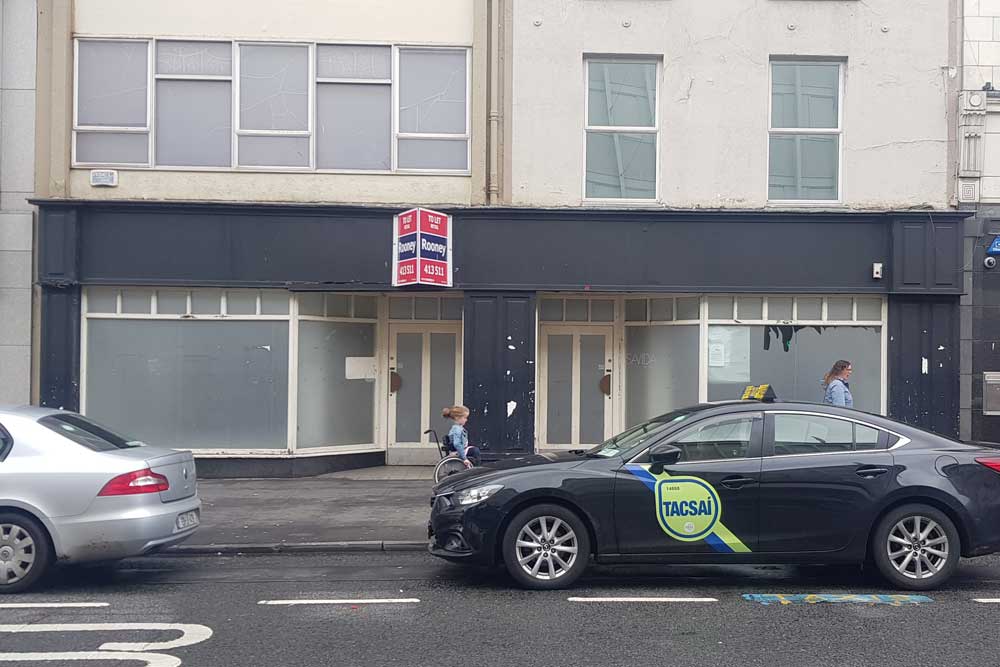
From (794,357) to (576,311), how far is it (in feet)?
10.9

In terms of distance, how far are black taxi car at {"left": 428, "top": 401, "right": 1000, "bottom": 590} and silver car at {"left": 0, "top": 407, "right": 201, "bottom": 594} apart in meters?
2.46

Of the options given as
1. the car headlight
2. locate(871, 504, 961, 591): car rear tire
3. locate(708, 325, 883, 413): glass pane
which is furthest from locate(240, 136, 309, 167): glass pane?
locate(871, 504, 961, 591): car rear tire

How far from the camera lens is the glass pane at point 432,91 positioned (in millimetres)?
13773

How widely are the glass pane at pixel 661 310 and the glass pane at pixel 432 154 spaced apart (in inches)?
138

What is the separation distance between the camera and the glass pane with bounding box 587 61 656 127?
13844 millimetres

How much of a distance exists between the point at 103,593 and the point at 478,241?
736cm

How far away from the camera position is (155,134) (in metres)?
13.5

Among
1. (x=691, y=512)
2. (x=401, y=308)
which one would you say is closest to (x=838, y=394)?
(x=691, y=512)

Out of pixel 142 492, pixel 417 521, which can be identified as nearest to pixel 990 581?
pixel 417 521

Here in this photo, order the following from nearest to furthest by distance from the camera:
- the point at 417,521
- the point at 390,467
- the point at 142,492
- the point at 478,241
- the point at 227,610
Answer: the point at 227,610 < the point at 142,492 < the point at 417,521 < the point at 478,241 < the point at 390,467

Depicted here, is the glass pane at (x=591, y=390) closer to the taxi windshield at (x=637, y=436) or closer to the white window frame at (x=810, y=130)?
the white window frame at (x=810, y=130)

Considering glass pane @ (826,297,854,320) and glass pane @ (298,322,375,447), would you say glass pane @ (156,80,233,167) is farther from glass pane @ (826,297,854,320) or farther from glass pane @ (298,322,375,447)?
glass pane @ (826,297,854,320)

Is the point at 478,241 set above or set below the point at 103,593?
above

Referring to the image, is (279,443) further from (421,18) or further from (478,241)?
(421,18)
